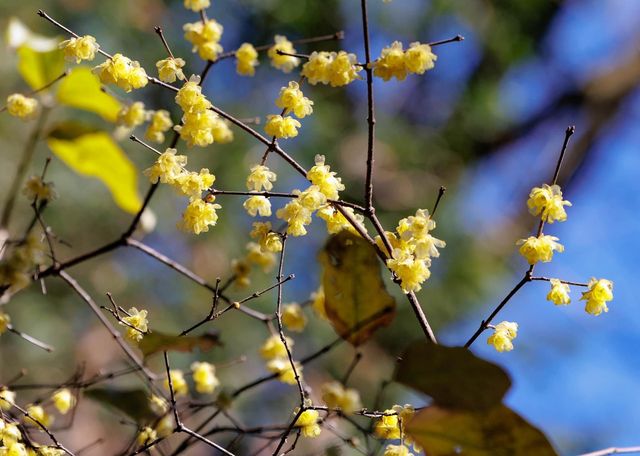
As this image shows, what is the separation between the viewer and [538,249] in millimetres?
590

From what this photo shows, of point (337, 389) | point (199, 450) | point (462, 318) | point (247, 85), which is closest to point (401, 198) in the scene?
point (462, 318)

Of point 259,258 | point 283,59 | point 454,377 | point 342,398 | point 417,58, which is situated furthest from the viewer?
point 259,258

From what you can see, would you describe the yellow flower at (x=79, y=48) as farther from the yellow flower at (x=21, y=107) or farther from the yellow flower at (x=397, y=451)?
the yellow flower at (x=397, y=451)

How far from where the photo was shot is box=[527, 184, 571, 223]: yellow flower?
0.60 metres

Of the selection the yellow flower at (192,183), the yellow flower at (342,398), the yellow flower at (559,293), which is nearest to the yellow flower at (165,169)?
the yellow flower at (192,183)

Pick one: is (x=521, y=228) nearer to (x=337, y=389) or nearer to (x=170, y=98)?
(x=170, y=98)

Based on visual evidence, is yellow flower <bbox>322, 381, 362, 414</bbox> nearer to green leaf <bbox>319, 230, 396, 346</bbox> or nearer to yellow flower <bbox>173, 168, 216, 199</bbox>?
green leaf <bbox>319, 230, 396, 346</bbox>

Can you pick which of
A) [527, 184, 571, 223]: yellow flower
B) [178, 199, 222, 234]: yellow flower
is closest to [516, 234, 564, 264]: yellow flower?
[527, 184, 571, 223]: yellow flower

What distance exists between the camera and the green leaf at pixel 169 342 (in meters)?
0.44

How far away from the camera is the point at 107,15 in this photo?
2609 millimetres

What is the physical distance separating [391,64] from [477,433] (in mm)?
321

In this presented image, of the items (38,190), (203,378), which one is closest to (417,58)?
(38,190)

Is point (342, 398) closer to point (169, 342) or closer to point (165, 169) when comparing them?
point (169, 342)

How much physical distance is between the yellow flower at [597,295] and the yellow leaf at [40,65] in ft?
1.55
